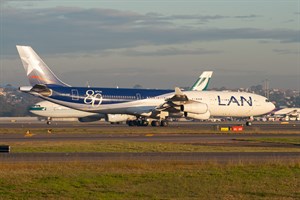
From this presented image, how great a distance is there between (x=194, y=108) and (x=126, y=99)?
27.5 ft

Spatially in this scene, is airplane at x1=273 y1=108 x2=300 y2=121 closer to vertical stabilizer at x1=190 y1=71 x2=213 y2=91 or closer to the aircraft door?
vertical stabilizer at x1=190 y1=71 x2=213 y2=91

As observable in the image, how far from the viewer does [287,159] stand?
3503cm

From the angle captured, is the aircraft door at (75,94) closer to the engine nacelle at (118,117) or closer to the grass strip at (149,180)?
the engine nacelle at (118,117)

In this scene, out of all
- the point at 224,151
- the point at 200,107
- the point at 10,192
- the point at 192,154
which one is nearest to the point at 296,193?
the point at 10,192

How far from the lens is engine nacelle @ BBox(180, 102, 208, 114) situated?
85.1 meters

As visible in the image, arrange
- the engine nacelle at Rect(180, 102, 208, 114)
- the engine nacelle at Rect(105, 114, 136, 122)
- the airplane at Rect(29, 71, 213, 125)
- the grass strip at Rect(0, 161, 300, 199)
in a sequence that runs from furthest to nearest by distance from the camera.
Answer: the airplane at Rect(29, 71, 213, 125) < the engine nacelle at Rect(105, 114, 136, 122) < the engine nacelle at Rect(180, 102, 208, 114) < the grass strip at Rect(0, 161, 300, 199)

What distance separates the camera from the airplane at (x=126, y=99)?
8269 centimetres

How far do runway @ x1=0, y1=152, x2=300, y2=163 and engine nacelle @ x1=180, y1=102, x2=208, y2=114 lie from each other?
45.4m

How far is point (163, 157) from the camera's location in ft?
118

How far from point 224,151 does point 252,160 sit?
23.5ft

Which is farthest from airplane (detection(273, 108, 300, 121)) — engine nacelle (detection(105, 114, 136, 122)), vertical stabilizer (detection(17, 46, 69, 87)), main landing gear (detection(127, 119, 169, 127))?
vertical stabilizer (detection(17, 46, 69, 87))

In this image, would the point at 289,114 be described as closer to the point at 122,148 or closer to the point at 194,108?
the point at 194,108

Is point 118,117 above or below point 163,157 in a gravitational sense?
below

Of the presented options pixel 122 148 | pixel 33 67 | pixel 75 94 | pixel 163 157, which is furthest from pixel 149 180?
pixel 33 67
